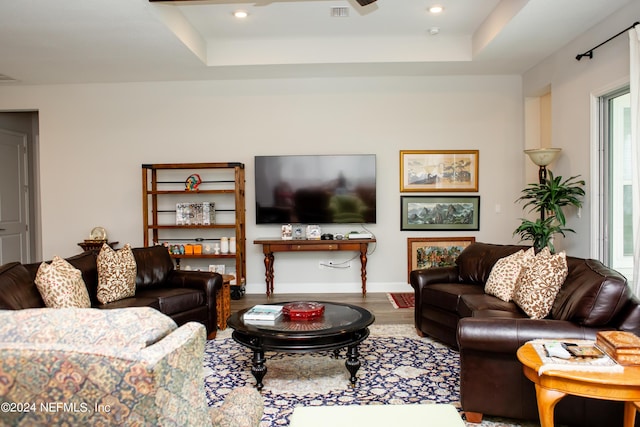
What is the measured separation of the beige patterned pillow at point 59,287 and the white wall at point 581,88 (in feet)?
15.0

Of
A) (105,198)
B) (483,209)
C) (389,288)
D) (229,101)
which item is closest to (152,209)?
(105,198)

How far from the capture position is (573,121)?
500 cm

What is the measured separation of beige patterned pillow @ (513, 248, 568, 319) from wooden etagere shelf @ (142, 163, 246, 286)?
12.6ft

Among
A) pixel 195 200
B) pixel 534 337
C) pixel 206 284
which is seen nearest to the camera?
pixel 534 337

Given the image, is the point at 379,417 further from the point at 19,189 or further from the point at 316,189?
the point at 19,189

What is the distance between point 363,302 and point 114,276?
297 cm

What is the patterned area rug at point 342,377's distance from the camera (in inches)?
117

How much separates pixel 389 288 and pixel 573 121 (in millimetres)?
3009

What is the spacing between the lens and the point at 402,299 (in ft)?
19.3

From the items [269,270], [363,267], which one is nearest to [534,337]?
[363,267]

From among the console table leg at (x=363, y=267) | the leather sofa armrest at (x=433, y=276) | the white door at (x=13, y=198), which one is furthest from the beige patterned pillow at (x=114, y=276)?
the white door at (x=13, y=198)

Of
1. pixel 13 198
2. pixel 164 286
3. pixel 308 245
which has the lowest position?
pixel 164 286

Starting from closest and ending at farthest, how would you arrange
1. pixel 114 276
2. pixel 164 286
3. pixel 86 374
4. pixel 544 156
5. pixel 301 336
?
pixel 86 374
pixel 301 336
pixel 114 276
pixel 164 286
pixel 544 156

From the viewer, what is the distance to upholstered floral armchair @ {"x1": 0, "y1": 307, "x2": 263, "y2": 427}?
1.15 meters
